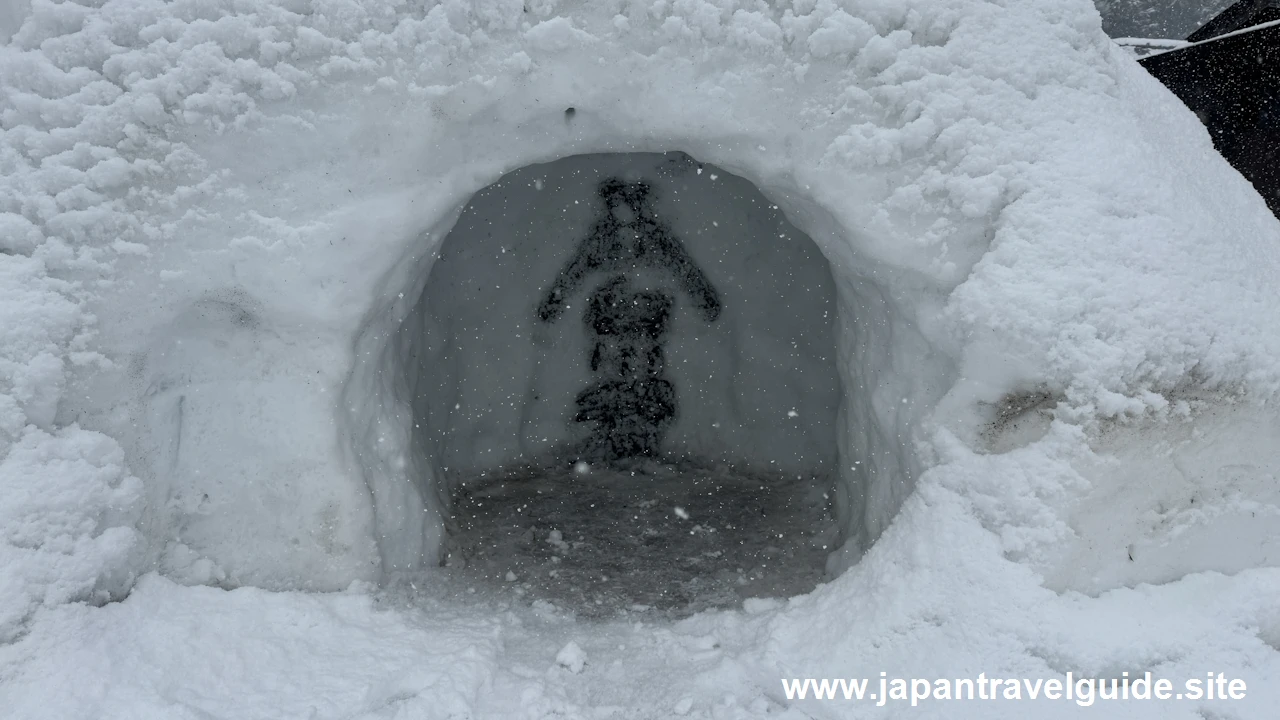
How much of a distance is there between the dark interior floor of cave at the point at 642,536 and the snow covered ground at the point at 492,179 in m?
0.57

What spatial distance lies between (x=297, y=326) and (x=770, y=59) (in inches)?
69.8

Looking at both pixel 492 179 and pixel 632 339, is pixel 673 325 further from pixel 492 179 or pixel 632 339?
pixel 492 179

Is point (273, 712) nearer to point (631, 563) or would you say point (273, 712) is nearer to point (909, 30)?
point (631, 563)

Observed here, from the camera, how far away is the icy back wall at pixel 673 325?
17.6 ft

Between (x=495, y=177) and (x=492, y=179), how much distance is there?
0.04 metres

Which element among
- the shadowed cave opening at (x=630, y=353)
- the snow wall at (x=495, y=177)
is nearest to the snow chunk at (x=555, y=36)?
the snow wall at (x=495, y=177)

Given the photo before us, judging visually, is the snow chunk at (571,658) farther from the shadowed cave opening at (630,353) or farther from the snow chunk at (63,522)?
the shadowed cave opening at (630,353)

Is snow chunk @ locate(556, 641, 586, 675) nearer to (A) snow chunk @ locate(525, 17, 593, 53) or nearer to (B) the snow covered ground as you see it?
(B) the snow covered ground

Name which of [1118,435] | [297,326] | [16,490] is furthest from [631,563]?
[16,490]

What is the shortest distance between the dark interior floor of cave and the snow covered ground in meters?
0.57

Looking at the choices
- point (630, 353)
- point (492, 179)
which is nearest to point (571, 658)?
point (492, 179)

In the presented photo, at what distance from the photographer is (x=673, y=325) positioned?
18.6 ft

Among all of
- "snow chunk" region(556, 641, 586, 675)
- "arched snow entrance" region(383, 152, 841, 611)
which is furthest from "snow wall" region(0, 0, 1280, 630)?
"arched snow entrance" region(383, 152, 841, 611)

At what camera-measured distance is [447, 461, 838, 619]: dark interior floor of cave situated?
3.56m
